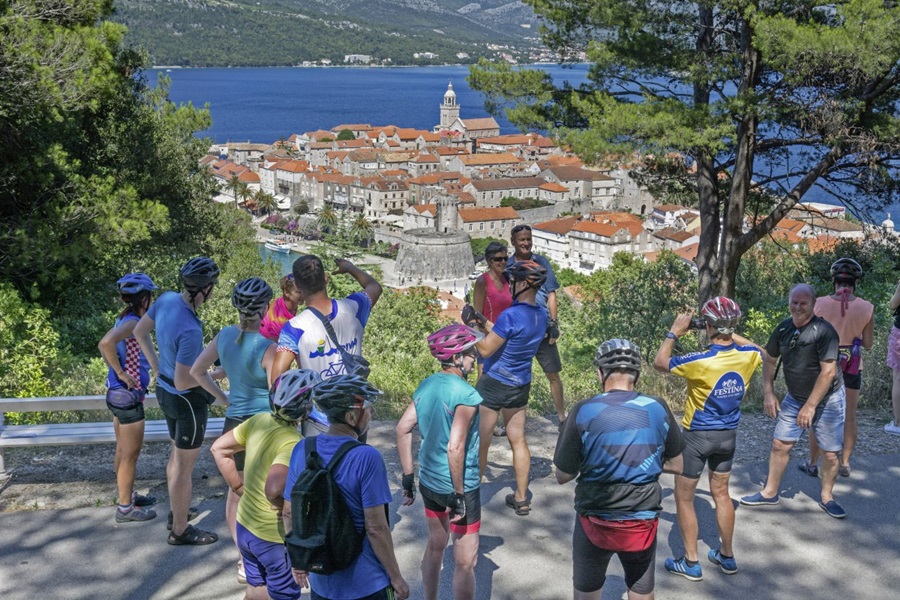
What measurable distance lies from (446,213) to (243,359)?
94403mm

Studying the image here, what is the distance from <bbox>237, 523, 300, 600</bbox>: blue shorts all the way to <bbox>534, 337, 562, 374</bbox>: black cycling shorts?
2708 mm

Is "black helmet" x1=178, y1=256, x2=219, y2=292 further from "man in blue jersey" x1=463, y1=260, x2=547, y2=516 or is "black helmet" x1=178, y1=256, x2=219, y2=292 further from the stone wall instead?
the stone wall

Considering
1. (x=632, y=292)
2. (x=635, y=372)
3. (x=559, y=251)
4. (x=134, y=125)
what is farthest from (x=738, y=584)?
(x=559, y=251)

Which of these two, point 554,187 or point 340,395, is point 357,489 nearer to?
point 340,395

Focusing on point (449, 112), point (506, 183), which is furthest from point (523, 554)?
point (449, 112)

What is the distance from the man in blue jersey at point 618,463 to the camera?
3285 millimetres

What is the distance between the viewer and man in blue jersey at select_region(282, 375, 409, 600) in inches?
116

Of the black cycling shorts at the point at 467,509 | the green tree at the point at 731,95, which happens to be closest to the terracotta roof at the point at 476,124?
the green tree at the point at 731,95

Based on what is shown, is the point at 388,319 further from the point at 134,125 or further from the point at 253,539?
the point at 253,539

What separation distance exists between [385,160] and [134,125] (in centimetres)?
11598

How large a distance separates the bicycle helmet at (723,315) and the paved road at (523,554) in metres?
1.24

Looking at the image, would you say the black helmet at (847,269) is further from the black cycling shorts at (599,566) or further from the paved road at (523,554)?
the black cycling shorts at (599,566)

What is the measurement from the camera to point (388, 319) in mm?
11297

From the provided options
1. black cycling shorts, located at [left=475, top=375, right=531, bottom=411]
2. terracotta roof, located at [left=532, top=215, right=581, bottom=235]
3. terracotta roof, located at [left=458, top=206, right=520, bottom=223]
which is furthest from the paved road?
terracotta roof, located at [left=458, top=206, right=520, bottom=223]
